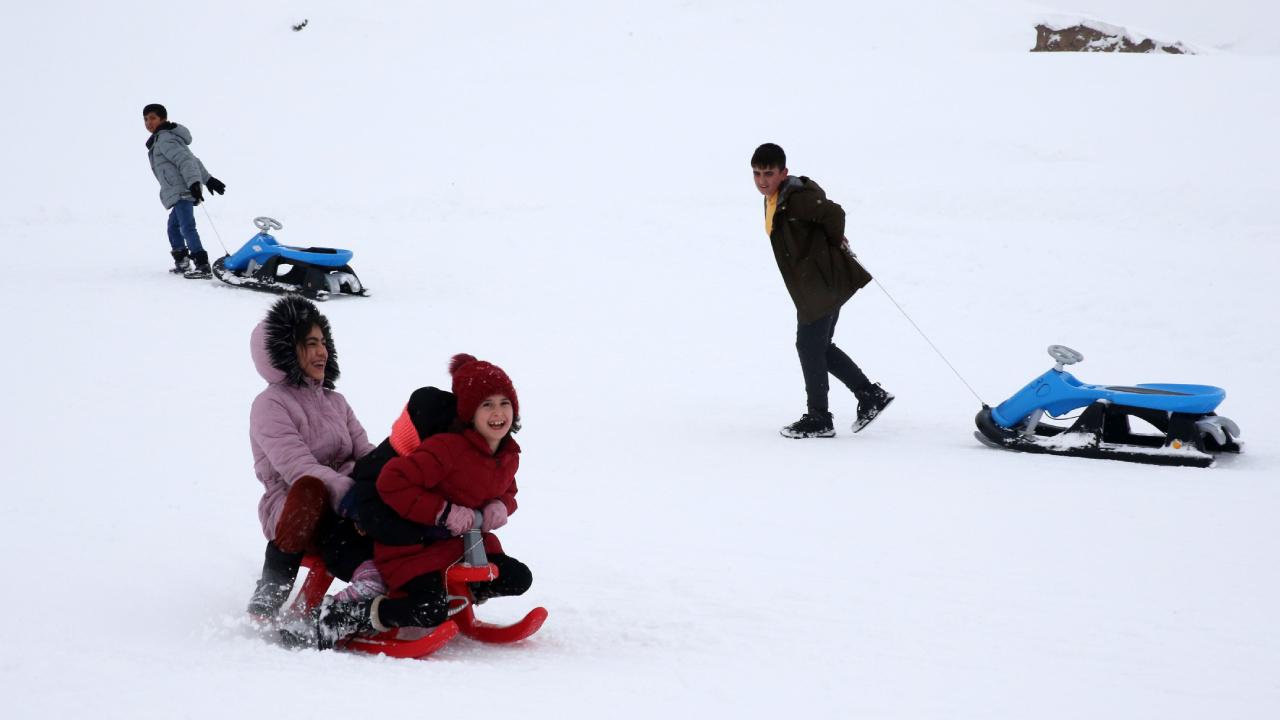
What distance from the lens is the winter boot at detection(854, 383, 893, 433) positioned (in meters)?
6.91

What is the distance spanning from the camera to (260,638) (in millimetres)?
3666

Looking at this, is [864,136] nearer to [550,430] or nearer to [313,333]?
[550,430]

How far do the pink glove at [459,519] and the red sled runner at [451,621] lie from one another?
0.04m

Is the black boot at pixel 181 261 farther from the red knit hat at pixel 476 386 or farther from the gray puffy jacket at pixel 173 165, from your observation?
the red knit hat at pixel 476 386

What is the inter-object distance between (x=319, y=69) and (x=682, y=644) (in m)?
22.5

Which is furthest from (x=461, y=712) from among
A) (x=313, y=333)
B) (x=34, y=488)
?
(x=34, y=488)

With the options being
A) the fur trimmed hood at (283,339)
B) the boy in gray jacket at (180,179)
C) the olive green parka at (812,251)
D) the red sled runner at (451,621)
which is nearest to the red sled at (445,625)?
the red sled runner at (451,621)

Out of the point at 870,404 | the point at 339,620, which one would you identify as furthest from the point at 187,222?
the point at 339,620

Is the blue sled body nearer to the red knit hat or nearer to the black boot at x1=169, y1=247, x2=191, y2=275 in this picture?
the black boot at x1=169, y1=247, x2=191, y2=275

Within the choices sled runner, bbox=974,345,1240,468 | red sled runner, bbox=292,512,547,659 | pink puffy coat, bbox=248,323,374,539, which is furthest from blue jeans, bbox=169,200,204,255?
red sled runner, bbox=292,512,547,659

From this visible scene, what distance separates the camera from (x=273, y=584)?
3.73 meters

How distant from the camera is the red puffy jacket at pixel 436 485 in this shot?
3.49 meters

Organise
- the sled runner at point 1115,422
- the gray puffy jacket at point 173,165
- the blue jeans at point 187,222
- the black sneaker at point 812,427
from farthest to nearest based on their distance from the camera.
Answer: the blue jeans at point 187,222, the gray puffy jacket at point 173,165, the black sneaker at point 812,427, the sled runner at point 1115,422

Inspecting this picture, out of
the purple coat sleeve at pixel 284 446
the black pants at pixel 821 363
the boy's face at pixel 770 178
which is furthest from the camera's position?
the black pants at pixel 821 363
